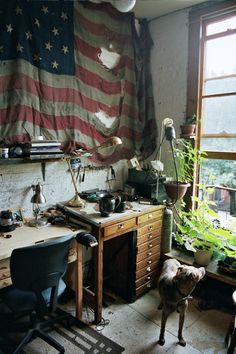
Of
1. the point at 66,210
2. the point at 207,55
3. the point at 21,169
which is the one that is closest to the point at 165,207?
the point at 66,210

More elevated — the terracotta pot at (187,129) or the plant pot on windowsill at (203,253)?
the terracotta pot at (187,129)

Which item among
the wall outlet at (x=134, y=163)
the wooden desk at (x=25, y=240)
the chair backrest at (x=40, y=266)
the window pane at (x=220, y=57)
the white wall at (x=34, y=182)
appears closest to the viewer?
the chair backrest at (x=40, y=266)

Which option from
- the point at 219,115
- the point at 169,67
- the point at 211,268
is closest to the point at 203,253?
the point at 211,268

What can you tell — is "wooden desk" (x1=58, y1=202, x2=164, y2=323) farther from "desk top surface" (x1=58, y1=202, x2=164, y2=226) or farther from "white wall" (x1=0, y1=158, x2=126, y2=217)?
"white wall" (x1=0, y1=158, x2=126, y2=217)

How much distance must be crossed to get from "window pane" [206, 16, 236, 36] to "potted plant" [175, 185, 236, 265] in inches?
59.4

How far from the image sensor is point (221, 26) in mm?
2598

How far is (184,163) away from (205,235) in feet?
2.41

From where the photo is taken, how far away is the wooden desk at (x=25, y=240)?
1.70m

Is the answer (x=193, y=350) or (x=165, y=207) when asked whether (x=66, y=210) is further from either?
(x=193, y=350)

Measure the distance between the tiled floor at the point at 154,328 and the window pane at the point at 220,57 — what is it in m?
2.22

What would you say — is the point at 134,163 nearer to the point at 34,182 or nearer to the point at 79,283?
the point at 34,182

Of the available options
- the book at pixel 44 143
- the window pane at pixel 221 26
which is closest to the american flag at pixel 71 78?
the book at pixel 44 143

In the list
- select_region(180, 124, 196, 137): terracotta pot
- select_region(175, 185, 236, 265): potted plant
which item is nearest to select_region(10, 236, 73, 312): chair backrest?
select_region(175, 185, 236, 265): potted plant

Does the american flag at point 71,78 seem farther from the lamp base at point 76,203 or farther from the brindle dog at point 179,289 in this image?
the brindle dog at point 179,289
